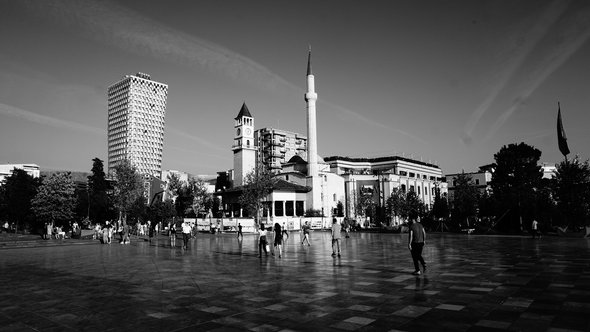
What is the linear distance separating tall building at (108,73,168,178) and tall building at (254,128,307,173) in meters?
63.4

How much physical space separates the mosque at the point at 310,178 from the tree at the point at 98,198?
19985mm

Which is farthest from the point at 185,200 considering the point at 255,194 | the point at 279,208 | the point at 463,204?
the point at 463,204

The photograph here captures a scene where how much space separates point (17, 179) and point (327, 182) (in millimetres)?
55007

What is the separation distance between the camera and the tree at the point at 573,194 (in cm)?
3469

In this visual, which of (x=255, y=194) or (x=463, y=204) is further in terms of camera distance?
(x=255, y=194)

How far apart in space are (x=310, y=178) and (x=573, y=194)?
A: 158ft

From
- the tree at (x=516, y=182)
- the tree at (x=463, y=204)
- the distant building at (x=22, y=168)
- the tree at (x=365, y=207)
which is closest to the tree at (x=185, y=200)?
the tree at (x=365, y=207)

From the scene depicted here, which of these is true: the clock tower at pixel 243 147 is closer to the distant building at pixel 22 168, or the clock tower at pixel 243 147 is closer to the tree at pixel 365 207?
the tree at pixel 365 207

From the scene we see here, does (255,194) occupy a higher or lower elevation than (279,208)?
higher

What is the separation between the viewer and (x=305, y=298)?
28.7ft

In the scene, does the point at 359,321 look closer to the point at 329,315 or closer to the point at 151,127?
the point at 329,315

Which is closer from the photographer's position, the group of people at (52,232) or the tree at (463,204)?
the group of people at (52,232)

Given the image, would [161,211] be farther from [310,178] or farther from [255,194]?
[310,178]

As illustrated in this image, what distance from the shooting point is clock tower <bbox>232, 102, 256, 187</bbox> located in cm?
8044
